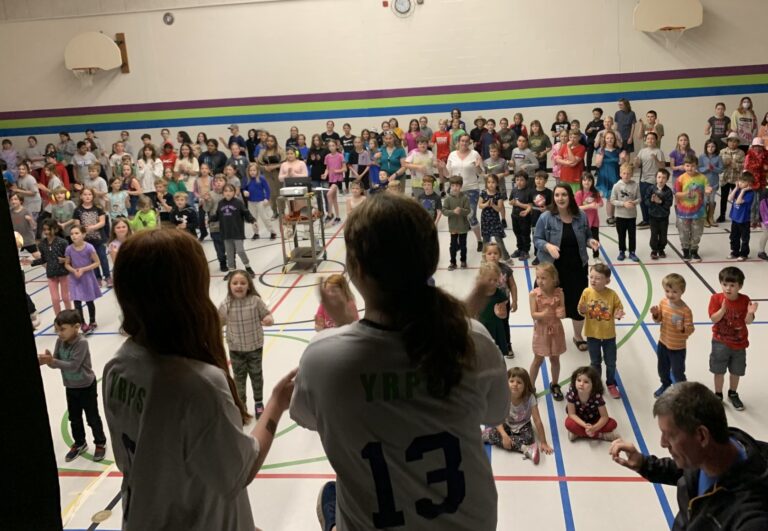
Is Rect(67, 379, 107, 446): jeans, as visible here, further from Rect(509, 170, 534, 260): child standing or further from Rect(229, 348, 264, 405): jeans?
Rect(509, 170, 534, 260): child standing

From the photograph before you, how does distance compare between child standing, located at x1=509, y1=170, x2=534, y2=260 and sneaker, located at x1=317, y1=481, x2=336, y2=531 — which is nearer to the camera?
sneaker, located at x1=317, y1=481, x2=336, y2=531

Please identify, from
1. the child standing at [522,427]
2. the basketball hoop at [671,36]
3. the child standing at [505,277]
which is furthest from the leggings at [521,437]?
the basketball hoop at [671,36]

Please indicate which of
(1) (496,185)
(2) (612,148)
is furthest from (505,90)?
(1) (496,185)

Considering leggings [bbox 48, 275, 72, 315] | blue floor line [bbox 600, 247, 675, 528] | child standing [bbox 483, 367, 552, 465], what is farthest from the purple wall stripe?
child standing [bbox 483, 367, 552, 465]

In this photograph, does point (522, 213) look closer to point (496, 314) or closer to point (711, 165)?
point (711, 165)

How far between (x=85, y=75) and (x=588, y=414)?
21.2 m

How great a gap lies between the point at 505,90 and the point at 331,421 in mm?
20806

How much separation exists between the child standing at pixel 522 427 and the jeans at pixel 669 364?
1.50m

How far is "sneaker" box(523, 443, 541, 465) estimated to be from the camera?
6719 mm

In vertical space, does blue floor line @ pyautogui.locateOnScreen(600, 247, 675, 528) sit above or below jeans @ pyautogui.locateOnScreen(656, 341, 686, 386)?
below

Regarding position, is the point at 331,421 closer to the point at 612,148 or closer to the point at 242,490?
the point at 242,490

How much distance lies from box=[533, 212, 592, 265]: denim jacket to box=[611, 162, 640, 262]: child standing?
3.85m

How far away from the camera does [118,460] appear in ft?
7.73

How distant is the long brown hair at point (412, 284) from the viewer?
1.88 metres
